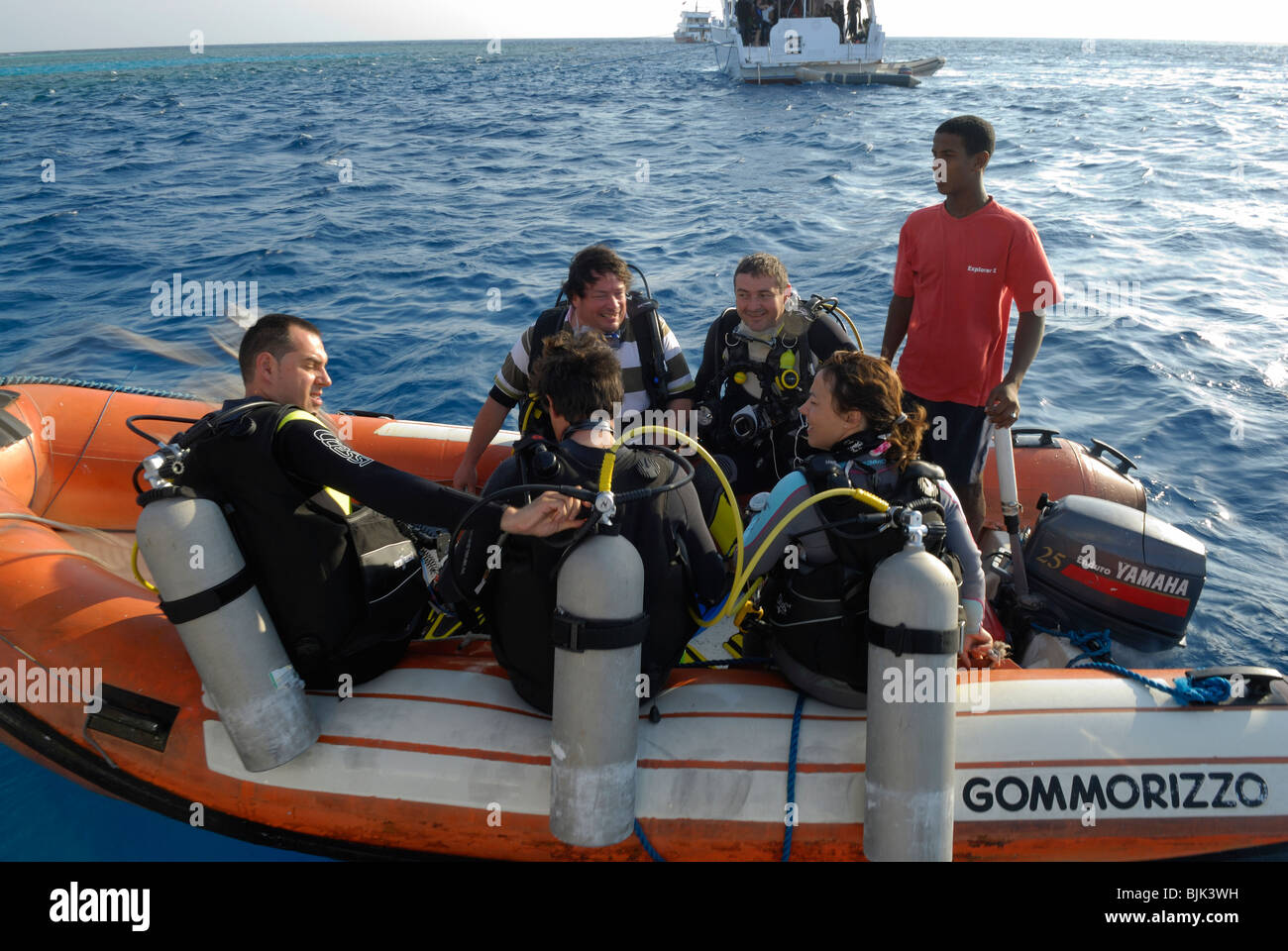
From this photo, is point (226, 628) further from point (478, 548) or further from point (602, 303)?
point (602, 303)

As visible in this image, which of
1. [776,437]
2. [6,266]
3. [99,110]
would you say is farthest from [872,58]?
[776,437]

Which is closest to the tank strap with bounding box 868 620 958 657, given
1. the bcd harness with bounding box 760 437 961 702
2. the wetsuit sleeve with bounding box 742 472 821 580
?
the bcd harness with bounding box 760 437 961 702

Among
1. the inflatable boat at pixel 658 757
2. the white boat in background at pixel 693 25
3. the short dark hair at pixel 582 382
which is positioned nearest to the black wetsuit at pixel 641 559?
the short dark hair at pixel 582 382

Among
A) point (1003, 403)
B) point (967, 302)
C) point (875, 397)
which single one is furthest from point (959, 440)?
point (875, 397)

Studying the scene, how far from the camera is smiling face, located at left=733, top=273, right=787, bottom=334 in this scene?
11.7 feet

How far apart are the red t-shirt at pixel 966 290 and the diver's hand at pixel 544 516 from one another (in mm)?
2194

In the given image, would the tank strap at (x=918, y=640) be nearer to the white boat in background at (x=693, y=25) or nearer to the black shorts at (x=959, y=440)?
the black shorts at (x=959, y=440)

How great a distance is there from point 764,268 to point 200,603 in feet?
7.86

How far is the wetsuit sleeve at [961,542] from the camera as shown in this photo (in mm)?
A: 2496

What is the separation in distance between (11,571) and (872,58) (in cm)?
3912

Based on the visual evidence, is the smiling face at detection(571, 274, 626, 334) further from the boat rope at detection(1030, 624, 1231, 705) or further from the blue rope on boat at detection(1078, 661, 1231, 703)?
the blue rope on boat at detection(1078, 661, 1231, 703)

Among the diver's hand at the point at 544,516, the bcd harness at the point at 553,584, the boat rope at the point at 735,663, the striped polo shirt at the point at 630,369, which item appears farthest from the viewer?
the striped polo shirt at the point at 630,369

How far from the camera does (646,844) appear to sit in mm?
2504

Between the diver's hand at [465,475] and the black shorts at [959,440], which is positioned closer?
the black shorts at [959,440]
